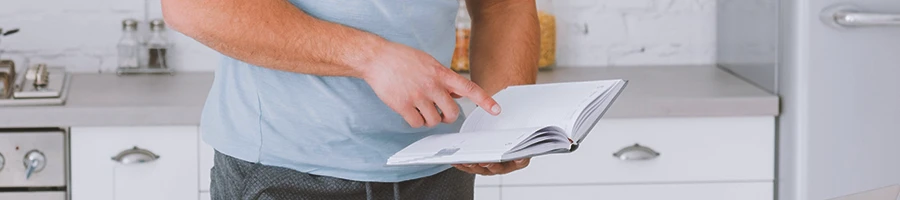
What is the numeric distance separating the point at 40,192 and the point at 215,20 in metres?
1.21

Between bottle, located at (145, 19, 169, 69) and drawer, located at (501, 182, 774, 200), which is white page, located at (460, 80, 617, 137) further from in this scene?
bottle, located at (145, 19, 169, 69)

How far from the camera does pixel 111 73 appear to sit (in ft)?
8.63

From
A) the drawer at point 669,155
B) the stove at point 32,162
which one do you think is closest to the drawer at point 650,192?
the drawer at point 669,155

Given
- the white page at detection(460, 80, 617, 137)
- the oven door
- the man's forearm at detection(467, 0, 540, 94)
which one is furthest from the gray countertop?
the white page at detection(460, 80, 617, 137)

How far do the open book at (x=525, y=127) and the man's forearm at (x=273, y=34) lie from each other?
0.11 m

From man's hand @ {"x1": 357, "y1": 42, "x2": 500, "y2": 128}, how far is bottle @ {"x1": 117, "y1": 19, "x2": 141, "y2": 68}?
1.60 m

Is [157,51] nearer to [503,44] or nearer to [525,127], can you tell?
[503,44]

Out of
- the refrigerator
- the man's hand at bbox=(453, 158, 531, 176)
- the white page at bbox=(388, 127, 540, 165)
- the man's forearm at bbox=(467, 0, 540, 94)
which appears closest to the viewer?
the white page at bbox=(388, 127, 540, 165)

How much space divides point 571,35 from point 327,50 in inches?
67.4

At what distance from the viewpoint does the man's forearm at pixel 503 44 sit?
4.58ft

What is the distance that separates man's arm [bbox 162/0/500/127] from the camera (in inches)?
42.2

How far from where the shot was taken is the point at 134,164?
2172 millimetres

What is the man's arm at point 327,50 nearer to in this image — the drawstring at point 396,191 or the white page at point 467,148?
the white page at point 467,148

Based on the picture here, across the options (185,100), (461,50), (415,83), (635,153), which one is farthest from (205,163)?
(415,83)
